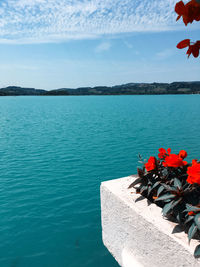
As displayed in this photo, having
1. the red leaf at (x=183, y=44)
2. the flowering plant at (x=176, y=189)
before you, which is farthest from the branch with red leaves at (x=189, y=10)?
the flowering plant at (x=176, y=189)

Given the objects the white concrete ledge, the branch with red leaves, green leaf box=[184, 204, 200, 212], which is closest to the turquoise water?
the white concrete ledge

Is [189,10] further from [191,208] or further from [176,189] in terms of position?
[176,189]

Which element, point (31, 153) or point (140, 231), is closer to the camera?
point (140, 231)

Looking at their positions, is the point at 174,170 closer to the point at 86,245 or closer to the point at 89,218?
the point at 86,245

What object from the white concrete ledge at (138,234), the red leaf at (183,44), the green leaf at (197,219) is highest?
the red leaf at (183,44)

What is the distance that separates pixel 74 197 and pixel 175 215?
459cm

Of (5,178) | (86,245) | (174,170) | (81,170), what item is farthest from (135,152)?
(174,170)

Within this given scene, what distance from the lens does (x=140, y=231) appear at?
2.75m

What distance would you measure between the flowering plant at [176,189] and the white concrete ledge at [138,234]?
0.11m

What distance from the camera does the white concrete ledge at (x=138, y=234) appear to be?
7.54 ft

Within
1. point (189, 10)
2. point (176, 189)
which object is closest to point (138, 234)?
point (176, 189)

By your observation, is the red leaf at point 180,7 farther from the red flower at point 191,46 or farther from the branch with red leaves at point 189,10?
the red flower at point 191,46

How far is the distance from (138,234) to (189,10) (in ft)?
7.93

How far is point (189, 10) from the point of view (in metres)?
1.18
